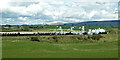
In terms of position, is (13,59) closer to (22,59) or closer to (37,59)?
(22,59)

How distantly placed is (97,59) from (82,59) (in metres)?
2.47

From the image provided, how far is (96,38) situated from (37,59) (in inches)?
1659

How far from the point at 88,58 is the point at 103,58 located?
2464 millimetres

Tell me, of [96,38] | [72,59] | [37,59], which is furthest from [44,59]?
[96,38]

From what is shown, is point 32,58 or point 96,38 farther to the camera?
point 96,38

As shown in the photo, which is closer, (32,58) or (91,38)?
(32,58)

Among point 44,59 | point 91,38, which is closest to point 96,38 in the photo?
point 91,38

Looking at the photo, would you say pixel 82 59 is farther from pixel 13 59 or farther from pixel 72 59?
pixel 13 59

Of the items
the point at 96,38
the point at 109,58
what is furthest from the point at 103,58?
the point at 96,38

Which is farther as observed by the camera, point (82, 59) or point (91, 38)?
point (91, 38)

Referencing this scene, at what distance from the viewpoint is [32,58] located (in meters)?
27.0

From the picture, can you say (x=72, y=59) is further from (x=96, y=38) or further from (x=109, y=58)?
(x=96, y=38)

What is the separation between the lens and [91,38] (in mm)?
65375

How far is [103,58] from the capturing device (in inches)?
1069
